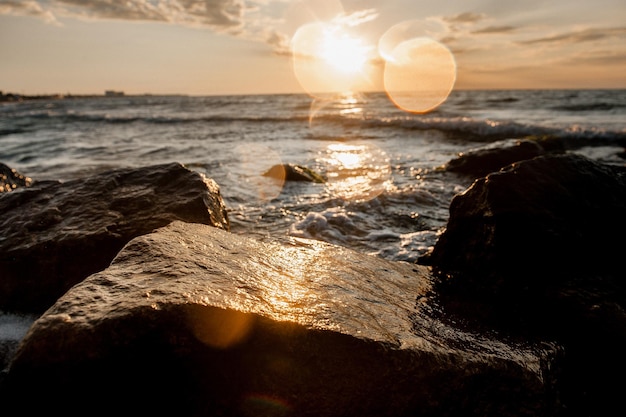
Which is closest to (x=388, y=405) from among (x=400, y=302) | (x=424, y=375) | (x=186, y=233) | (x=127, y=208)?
(x=424, y=375)

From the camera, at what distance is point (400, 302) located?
91.4 inches

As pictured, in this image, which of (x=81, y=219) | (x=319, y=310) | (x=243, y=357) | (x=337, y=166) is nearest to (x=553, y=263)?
(x=319, y=310)

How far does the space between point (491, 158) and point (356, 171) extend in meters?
3.26

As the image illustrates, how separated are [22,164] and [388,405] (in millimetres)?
13326

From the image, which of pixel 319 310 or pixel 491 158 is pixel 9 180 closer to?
pixel 319 310

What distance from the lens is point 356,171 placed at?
977 centimetres

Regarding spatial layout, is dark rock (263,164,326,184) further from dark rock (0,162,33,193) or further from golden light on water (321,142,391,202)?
dark rock (0,162,33,193)

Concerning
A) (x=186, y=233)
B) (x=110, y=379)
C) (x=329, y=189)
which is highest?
(x=186, y=233)

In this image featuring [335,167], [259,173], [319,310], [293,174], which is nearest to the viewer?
[319,310]

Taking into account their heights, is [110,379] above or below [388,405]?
above

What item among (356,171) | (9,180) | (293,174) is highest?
(9,180)

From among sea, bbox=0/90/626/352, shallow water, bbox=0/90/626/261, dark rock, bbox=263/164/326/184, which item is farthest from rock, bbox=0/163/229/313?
dark rock, bbox=263/164/326/184

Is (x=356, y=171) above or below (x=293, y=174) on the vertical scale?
below

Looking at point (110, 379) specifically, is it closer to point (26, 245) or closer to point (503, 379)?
point (503, 379)
